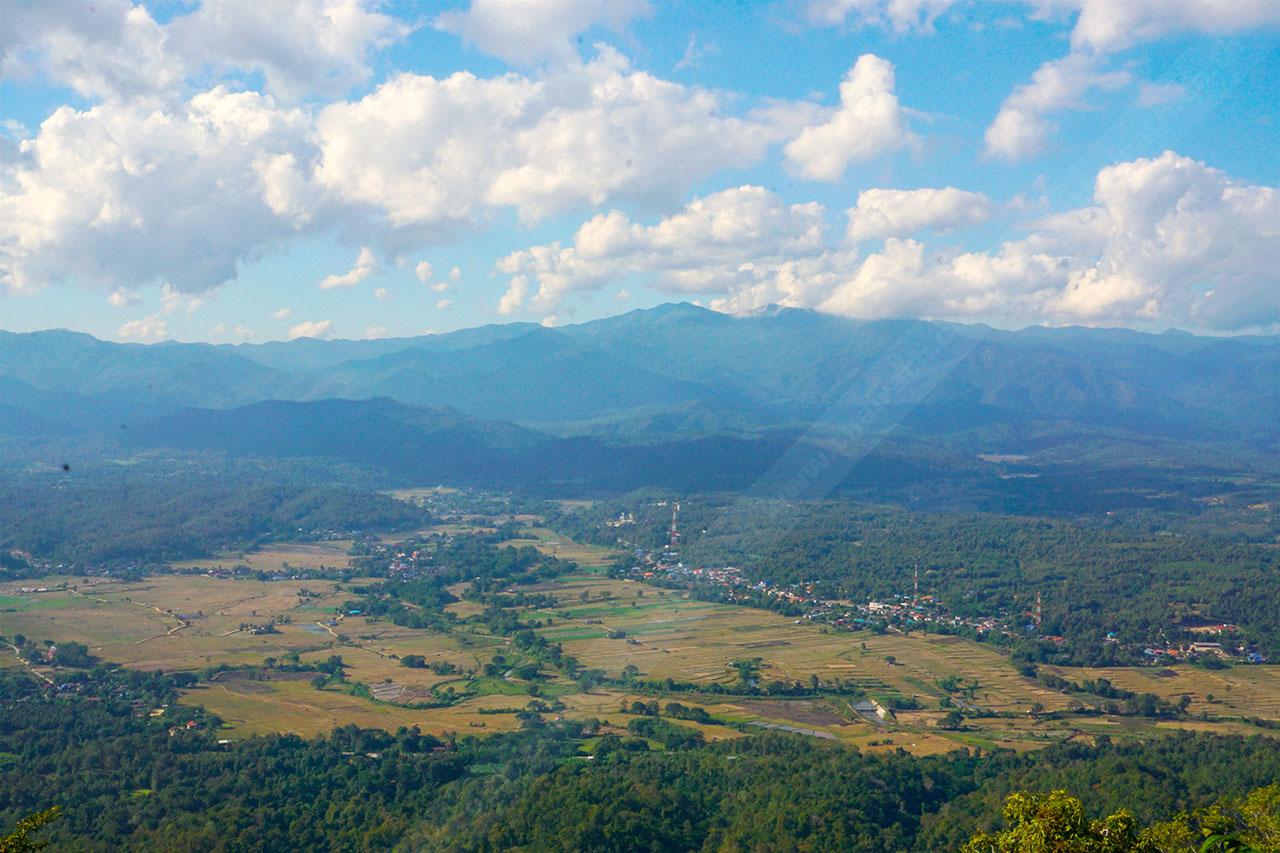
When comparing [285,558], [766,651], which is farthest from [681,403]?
[766,651]

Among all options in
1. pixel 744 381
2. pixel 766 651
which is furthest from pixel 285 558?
pixel 744 381

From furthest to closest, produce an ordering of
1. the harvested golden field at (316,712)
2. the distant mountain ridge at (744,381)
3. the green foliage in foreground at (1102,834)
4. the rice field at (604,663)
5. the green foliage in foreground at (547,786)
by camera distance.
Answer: the distant mountain ridge at (744,381)
the rice field at (604,663)
the harvested golden field at (316,712)
the green foliage in foreground at (547,786)
the green foliage in foreground at (1102,834)

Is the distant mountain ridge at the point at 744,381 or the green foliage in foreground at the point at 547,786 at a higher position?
the distant mountain ridge at the point at 744,381

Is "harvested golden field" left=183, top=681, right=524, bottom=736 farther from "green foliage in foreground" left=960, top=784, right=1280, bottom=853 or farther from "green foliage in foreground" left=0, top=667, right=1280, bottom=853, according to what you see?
"green foliage in foreground" left=960, top=784, right=1280, bottom=853

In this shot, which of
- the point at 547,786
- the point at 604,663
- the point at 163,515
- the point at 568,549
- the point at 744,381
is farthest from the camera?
the point at 744,381

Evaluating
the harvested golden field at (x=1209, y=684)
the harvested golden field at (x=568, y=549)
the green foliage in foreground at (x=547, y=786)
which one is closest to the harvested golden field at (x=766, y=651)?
the harvested golden field at (x=1209, y=684)

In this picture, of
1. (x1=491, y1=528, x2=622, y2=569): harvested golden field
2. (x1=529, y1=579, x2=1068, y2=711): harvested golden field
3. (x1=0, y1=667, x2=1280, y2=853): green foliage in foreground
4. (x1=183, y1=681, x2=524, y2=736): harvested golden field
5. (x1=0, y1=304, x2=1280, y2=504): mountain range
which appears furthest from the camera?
(x1=0, y1=304, x2=1280, y2=504): mountain range

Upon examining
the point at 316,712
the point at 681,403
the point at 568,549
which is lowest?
the point at 316,712

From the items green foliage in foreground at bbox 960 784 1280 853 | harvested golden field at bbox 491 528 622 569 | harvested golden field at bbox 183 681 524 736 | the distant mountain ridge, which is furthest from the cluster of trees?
green foliage in foreground at bbox 960 784 1280 853

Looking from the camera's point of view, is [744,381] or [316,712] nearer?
[316,712]

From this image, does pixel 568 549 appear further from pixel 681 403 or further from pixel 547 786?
pixel 681 403

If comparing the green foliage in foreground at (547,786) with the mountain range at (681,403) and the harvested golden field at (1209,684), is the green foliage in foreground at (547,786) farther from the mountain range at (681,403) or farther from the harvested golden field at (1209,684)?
the mountain range at (681,403)

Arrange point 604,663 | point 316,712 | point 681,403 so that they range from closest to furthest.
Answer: point 316,712 < point 604,663 < point 681,403

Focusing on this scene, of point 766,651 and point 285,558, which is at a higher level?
point 285,558
